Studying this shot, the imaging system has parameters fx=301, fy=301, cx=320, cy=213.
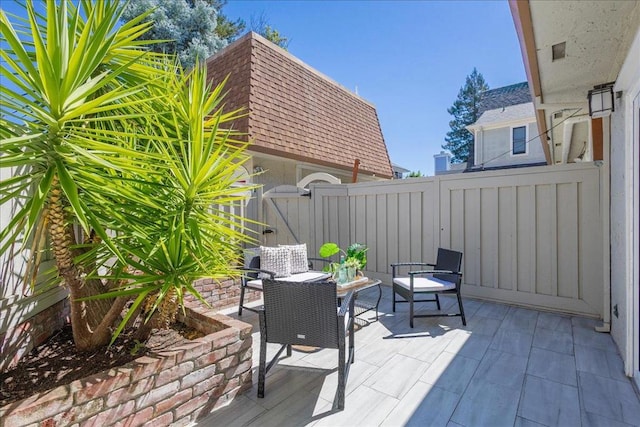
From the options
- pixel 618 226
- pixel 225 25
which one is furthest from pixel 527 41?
pixel 225 25

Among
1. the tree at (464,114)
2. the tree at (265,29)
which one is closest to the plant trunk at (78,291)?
the tree at (265,29)

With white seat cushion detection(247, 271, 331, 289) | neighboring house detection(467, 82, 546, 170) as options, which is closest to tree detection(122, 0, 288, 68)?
white seat cushion detection(247, 271, 331, 289)

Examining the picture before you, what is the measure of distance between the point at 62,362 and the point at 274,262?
2.51 meters

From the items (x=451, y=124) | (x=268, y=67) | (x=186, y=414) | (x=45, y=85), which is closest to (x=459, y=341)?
(x=186, y=414)

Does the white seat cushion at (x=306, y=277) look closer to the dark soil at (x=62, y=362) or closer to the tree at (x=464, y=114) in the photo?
the dark soil at (x=62, y=362)

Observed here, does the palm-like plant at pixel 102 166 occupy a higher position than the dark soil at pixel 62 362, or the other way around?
the palm-like plant at pixel 102 166

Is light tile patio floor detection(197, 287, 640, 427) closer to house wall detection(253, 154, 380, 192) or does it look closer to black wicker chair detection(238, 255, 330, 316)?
black wicker chair detection(238, 255, 330, 316)

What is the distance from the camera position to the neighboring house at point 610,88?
245cm

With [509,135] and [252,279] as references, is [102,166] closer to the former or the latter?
[252,279]

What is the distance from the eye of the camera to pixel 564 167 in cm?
409

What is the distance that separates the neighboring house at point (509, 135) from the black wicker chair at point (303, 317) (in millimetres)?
14137

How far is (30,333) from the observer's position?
2180 mm

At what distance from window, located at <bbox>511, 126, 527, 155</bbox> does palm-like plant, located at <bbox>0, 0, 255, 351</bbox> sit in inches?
587

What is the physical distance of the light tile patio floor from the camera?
211 cm
